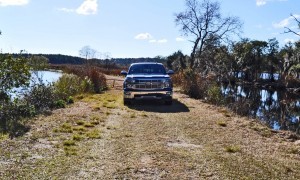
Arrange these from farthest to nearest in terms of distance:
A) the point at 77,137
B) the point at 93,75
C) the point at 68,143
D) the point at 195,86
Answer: the point at 93,75 < the point at 195,86 < the point at 77,137 < the point at 68,143

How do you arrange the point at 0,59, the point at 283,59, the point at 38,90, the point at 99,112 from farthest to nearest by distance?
1. the point at 283,59
2. the point at 38,90
3. the point at 99,112
4. the point at 0,59

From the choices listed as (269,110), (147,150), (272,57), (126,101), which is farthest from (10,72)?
(272,57)

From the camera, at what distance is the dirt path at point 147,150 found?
6.52 m

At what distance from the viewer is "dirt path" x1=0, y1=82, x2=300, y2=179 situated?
652 centimetres

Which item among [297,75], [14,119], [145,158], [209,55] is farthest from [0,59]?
[297,75]

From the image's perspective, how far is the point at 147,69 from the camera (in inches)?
712

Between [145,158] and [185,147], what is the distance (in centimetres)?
138

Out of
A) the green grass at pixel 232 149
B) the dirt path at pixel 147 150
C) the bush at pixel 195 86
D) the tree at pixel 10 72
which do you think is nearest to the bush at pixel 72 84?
the bush at pixel 195 86

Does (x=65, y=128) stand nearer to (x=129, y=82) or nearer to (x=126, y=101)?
(x=129, y=82)

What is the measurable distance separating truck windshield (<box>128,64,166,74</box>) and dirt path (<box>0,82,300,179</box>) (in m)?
5.31

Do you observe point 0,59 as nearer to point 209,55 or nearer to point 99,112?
point 99,112

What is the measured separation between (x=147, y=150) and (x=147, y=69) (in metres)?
10.3

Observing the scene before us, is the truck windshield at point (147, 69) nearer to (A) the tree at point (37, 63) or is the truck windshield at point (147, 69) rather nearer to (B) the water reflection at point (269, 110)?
(B) the water reflection at point (269, 110)

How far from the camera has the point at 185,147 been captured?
8.49m
